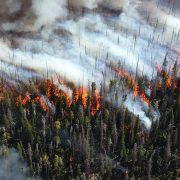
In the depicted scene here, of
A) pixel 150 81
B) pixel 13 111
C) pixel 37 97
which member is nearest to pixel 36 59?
pixel 37 97

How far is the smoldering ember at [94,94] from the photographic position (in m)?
76.2

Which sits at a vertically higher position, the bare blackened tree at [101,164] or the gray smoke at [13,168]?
the bare blackened tree at [101,164]

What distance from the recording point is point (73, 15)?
128 metres

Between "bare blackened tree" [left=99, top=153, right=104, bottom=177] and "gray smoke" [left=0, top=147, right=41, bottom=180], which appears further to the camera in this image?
"gray smoke" [left=0, top=147, right=41, bottom=180]

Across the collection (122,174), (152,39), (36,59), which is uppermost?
(152,39)

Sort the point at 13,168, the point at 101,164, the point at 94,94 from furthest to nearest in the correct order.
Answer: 1. the point at 94,94
2. the point at 13,168
3. the point at 101,164

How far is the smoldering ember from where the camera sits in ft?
250

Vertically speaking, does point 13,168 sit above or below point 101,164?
below

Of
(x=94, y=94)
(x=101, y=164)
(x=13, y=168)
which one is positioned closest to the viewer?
(x=101, y=164)

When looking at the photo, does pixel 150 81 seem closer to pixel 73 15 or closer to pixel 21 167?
pixel 73 15

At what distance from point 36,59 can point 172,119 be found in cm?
5142

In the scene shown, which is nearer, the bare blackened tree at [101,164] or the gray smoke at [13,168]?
the bare blackened tree at [101,164]

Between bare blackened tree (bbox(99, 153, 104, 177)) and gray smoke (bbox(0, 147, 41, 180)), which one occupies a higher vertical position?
bare blackened tree (bbox(99, 153, 104, 177))

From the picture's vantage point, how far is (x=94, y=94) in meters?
98.7
